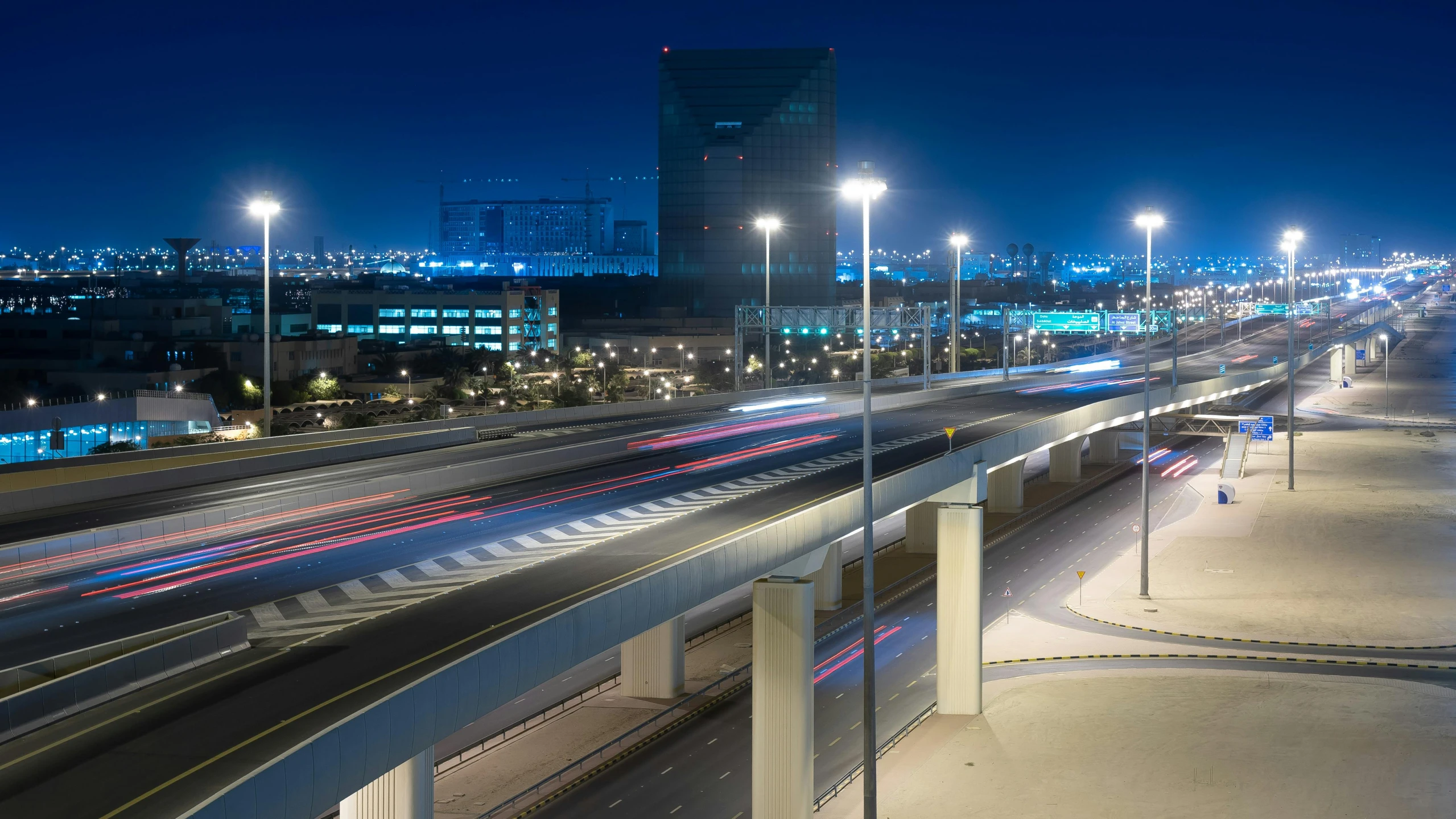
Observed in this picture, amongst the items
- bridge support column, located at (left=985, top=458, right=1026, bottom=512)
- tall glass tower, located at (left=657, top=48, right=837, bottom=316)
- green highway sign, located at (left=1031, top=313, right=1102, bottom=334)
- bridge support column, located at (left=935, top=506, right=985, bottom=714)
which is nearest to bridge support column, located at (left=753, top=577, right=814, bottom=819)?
bridge support column, located at (left=935, top=506, right=985, bottom=714)

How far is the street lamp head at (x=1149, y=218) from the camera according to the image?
4666 centimetres

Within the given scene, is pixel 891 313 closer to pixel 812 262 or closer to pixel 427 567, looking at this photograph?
pixel 427 567

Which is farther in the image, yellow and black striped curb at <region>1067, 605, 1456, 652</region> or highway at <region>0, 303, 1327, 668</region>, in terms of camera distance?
yellow and black striped curb at <region>1067, 605, 1456, 652</region>

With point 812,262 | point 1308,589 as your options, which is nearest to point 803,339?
point 812,262

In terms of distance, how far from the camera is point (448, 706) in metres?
15.9

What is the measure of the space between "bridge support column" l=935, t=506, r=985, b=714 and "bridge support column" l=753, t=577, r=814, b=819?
30.1ft

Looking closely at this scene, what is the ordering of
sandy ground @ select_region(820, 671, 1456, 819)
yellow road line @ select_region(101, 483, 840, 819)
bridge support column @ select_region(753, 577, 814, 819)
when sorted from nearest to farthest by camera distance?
yellow road line @ select_region(101, 483, 840, 819) < bridge support column @ select_region(753, 577, 814, 819) < sandy ground @ select_region(820, 671, 1456, 819)

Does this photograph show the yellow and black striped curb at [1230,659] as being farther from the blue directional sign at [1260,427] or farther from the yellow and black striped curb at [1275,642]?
the blue directional sign at [1260,427]

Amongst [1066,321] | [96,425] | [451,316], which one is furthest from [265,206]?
[451,316]

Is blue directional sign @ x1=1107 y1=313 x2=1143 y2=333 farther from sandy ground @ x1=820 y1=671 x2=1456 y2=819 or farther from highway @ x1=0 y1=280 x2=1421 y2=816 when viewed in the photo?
sandy ground @ x1=820 y1=671 x2=1456 y2=819

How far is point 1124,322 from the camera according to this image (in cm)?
10681

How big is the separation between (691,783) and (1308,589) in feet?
93.6

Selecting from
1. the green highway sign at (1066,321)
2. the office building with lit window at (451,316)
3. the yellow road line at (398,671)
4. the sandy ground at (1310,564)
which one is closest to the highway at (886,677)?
the sandy ground at (1310,564)

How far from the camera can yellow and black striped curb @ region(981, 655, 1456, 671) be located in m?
38.1
